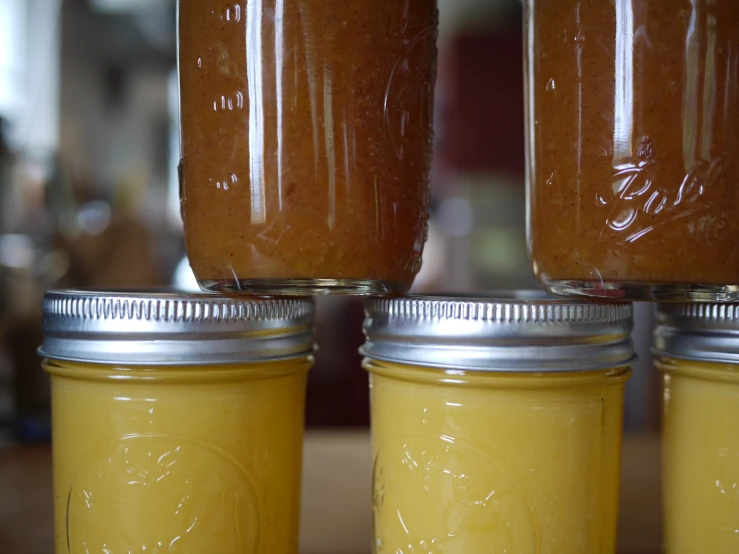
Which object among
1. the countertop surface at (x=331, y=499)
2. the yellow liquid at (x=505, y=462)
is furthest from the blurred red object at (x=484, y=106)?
the yellow liquid at (x=505, y=462)

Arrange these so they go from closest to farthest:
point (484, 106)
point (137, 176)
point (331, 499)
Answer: point (331, 499), point (137, 176), point (484, 106)

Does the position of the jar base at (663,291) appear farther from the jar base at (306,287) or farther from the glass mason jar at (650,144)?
the jar base at (306,287)

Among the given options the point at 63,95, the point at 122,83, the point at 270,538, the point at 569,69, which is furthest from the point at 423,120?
the point at 122,83

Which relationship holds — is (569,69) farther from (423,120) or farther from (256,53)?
(256,53)

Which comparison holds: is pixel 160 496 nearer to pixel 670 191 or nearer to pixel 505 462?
pixel 505 462

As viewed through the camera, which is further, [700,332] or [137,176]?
[137,176]

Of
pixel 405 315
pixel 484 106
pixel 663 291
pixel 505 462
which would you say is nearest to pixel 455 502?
pixel 505 462

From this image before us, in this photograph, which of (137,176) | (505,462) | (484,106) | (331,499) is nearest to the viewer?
(505,462)

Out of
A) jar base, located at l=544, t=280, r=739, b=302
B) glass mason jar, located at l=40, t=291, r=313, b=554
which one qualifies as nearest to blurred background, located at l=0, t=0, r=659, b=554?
glass mason jar, located at l=40, t=291, r=313, b=554
